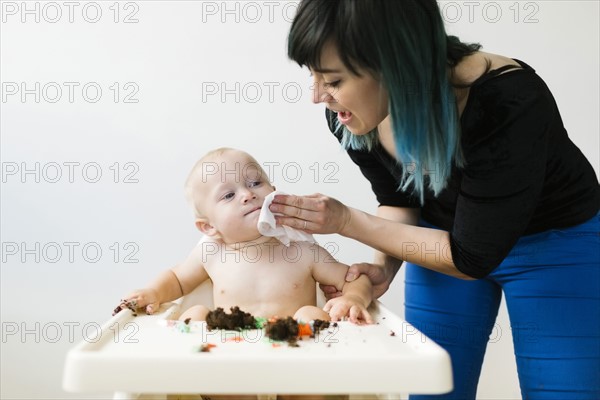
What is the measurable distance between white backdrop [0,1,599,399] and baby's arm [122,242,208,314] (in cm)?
68

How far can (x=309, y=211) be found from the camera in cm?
125

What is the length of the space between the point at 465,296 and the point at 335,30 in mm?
628

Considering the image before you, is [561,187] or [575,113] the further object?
[575,113]

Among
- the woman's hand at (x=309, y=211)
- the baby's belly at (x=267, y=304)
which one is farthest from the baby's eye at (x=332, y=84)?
the baby's belly at (x=267, y=304)

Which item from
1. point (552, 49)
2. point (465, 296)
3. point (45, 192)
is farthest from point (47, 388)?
point (552, 49)

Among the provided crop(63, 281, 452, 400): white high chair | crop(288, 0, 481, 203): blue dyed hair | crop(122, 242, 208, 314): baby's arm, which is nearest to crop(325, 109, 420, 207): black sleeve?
crop(288, 0, 481, 203): blue dyed hair

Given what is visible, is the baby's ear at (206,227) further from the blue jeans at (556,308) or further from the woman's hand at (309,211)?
the blue jeans at (556,308)

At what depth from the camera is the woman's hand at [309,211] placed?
1246 mm

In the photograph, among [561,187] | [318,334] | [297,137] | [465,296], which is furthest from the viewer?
[297,137]

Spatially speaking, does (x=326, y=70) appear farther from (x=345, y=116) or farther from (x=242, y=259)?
(x=242, y=259)

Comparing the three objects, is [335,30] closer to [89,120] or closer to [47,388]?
[89,120]

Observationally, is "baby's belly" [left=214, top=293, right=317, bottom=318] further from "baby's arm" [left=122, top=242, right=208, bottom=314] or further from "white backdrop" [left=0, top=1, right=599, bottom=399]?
"white backdrop" [left=0, top=1, right=599, bottom=399]

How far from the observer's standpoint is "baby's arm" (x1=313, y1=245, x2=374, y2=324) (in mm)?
1168

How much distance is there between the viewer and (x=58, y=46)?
2.11 meters
